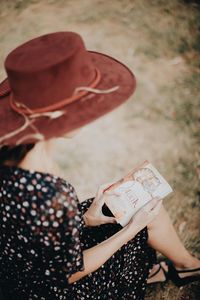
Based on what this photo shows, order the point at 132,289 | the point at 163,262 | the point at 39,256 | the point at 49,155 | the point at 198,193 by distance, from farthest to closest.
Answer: the point at 198,193 → the point at 163,262 → the point at 132,289 → the point at 49,155 → the point at 39,256

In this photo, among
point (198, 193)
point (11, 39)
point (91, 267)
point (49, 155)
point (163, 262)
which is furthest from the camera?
point (11, 39)

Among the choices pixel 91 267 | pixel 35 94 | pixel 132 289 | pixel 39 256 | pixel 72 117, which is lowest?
pixel 132 289

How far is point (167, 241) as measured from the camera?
2064 mm

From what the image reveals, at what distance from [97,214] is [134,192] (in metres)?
0.25

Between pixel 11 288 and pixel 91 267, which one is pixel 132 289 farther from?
pixel 11 288

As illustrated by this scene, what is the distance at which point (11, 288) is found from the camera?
1.81 meters

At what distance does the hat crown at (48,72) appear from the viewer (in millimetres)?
1347

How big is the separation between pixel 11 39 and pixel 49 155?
2585mm

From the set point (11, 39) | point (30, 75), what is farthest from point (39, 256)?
point (11, 39)

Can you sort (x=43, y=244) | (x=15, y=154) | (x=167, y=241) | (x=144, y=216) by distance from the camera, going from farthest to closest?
(x=167, y=241)
(x=144, y=216)
(x=15, y=154)
(x=43, y=244)

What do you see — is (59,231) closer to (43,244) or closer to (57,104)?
(43,244)

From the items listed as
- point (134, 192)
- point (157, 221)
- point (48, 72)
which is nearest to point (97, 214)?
point (134, 192)

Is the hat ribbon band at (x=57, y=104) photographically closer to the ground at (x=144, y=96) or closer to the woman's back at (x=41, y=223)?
the woman's back at (x=41, y=223)

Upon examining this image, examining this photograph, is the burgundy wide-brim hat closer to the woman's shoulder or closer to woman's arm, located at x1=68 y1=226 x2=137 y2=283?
the woman's shoulder
